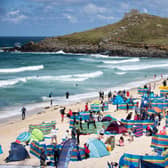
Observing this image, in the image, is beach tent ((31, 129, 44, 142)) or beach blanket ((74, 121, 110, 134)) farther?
beach blanket ((74, 121, 110, 134))

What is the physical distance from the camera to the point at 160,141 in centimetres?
1309

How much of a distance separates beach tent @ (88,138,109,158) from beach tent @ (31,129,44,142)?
2891mm

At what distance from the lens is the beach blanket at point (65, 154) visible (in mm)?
10984

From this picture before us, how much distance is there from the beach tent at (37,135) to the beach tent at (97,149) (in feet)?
9.49

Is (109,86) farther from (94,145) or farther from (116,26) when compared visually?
(116,26)

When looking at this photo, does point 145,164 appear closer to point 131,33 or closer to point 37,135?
point 37,135

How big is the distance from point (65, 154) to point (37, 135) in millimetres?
3943

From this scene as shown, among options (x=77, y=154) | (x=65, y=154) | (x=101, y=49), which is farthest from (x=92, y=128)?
(x=101, y=49)

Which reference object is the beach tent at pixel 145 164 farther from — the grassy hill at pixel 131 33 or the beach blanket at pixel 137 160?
the grassy hill at pixel 131 33

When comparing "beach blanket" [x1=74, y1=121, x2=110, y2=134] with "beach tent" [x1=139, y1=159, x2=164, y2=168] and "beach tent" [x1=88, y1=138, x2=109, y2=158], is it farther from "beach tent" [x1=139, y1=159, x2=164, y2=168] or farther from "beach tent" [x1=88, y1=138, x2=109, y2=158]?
"beach tent" [x1=139, y1=159, x2=164, y2=168]

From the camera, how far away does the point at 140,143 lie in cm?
1405

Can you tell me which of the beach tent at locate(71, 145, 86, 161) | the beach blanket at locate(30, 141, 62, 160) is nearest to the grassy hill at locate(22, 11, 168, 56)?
the beach blanket at locate(30, 141, 62, 160)

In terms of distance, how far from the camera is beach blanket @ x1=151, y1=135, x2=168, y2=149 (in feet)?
42.4

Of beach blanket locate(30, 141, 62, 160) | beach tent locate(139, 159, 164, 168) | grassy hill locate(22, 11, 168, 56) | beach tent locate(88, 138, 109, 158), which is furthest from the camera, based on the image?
grassy hill locate(22, 11, 168, 56)
